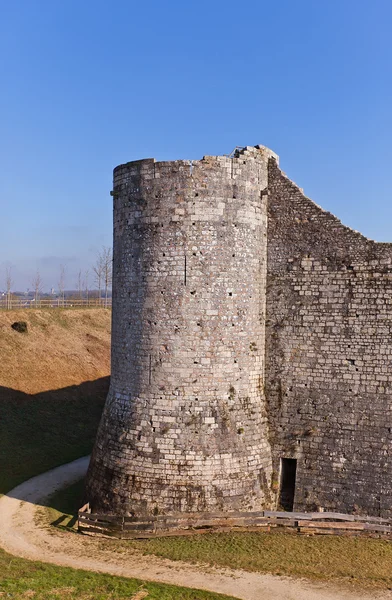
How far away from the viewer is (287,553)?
573 inches

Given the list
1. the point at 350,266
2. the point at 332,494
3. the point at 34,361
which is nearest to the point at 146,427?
the point at 332,494

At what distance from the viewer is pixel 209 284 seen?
1684cm

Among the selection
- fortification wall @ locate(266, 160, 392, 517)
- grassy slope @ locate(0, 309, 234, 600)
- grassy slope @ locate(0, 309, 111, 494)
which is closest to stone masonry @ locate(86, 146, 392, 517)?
fortification wall @ locate(266, 160, 392, 517)

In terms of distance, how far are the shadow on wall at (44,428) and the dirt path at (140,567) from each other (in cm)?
454

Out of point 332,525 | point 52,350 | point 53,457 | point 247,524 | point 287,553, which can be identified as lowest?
point 53,457

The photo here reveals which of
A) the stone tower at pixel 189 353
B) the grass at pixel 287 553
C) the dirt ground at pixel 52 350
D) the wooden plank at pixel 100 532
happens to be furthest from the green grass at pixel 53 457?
the stone tower at pixel 189 353

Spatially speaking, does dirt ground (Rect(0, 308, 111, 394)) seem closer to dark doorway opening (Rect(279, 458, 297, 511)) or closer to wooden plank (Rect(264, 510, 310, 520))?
dark doorway opening (Rect(279, 458, 297, 511))

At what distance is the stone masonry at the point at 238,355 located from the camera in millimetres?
Result: 16281

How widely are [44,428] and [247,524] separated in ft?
57.3

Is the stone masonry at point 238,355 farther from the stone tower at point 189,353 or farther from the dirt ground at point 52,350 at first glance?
the dirt ground at point 52,350

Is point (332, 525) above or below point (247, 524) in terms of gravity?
above

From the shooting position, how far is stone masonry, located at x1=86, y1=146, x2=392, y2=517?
16.3 meters

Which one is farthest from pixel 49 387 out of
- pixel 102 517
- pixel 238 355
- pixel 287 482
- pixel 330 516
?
pixel 330 516

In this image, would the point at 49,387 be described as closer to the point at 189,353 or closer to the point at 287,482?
the point at 189,353
